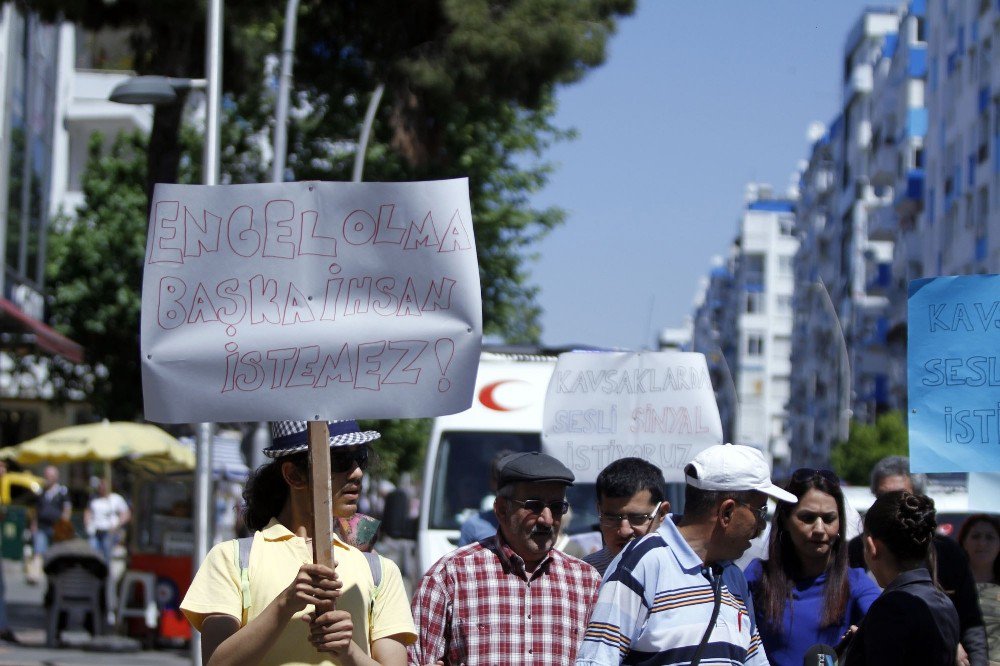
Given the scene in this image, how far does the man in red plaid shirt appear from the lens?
5695 mm

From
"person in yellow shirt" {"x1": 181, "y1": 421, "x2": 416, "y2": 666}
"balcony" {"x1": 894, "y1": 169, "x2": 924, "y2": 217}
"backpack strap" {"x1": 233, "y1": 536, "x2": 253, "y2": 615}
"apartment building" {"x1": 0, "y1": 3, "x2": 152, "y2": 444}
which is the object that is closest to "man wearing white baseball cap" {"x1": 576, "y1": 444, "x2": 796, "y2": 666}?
"person in yellow shirt" {"x1": 181, "y1": 421, "x2": 416, "y2": 666}

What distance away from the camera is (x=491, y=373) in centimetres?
1365

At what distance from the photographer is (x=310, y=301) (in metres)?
5.12

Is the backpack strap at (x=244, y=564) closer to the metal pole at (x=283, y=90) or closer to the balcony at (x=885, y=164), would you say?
the metal pole at (x=283, y=90)

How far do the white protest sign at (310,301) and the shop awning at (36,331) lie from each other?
61.8 ft

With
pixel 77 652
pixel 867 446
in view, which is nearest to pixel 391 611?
pixel 77 652

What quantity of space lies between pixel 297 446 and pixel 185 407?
0.37 m

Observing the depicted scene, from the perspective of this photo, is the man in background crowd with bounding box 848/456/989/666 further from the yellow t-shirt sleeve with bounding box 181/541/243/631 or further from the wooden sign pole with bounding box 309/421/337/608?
the yellow t-shirt sleeve with bounding box 181/541/243/631

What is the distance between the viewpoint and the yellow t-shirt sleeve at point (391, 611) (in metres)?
4.78

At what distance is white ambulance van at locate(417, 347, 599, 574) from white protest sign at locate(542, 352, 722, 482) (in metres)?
3.71

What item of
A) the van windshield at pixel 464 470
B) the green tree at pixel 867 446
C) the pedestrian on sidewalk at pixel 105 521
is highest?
the van windshield at pixel 464 470

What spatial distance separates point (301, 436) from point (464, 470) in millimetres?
8517

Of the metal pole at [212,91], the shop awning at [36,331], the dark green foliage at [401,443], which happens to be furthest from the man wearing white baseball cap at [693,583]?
the dark green foliage at [401,443]

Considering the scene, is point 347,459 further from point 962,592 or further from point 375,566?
point 962,592
